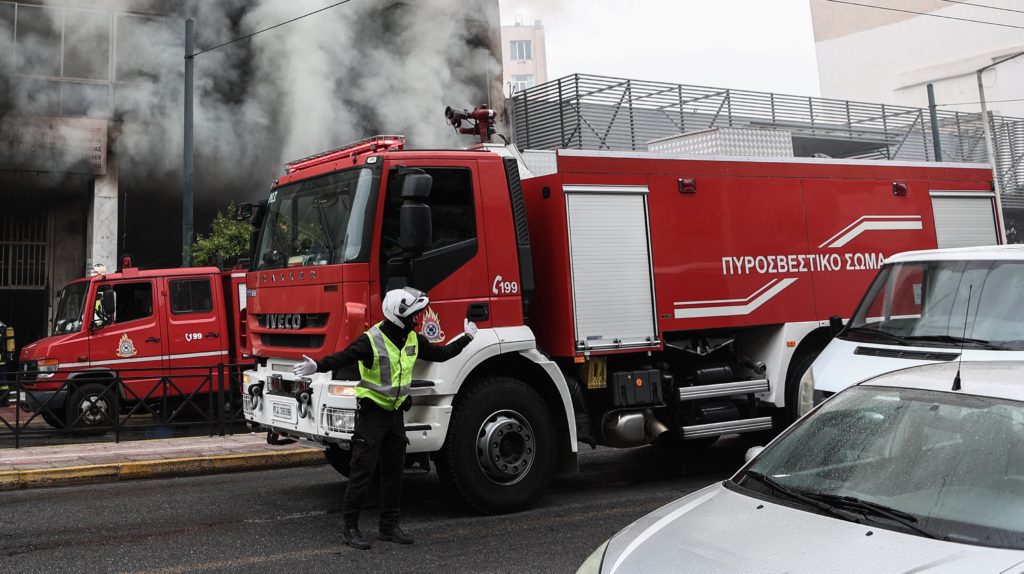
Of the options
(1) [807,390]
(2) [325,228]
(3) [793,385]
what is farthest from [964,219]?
(2) [325,228]

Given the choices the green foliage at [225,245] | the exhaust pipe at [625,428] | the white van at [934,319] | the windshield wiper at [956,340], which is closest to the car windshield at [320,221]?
the exhaust pipe at [625,428]

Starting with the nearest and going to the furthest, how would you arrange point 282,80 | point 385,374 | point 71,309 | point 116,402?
point 385,374 < point 116,402 < point 71,309 < point 282,80

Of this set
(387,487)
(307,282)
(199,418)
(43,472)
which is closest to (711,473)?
(387,487)

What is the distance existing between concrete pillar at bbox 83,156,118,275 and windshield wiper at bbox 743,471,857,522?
56.4ft

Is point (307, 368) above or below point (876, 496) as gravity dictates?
above

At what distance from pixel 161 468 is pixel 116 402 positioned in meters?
2.35

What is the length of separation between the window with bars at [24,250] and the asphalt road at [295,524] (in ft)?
41.2

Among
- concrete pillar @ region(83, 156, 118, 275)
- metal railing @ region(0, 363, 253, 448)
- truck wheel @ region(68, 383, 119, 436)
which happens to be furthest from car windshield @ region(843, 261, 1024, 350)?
concrete pillar @ region(83, 156, 118, 275)

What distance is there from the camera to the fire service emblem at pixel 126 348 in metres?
11.8

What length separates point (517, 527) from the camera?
575 centimetres

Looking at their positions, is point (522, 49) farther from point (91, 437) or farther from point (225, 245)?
point (91, 437)

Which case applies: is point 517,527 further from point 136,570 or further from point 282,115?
point 282,115

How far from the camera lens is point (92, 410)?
1118 centimetres

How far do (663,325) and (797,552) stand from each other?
175 inches
